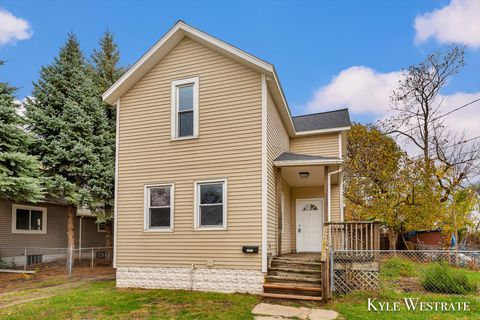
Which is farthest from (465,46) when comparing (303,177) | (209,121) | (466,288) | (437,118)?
(209,121)

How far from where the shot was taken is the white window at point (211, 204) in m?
9.02

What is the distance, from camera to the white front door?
12.5 metres

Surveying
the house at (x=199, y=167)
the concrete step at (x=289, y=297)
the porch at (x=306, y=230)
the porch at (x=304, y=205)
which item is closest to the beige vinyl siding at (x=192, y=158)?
the house at (x=199, y=167)

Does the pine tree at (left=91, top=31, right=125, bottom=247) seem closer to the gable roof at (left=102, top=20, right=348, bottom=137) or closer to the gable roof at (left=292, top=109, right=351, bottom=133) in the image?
the gable roof at (left=102, top=20, right=348, bottom=137)

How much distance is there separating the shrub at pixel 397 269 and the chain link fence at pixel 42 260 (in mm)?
11229

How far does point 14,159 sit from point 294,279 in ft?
34.4

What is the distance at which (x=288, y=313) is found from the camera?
22.4ft

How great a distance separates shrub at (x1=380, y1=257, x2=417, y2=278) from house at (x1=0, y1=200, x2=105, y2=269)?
→ 14.2m

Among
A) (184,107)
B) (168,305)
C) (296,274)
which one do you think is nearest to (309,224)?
(296,274)

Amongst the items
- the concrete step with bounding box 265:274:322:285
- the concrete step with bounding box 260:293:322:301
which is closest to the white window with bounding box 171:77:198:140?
the concrete step with bounding box 265:274:322:285

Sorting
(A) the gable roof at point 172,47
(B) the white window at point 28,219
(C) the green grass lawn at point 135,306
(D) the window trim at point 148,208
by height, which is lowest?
(C) the green grass lawn at point 135,306

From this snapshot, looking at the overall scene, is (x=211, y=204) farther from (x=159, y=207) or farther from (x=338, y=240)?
(x=338, y=240)

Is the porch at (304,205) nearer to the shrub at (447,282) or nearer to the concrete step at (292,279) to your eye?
the concrete step at (292,279)

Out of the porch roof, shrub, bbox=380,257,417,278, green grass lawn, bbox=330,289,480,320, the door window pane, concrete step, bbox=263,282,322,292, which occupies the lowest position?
shrub, bbox=380,257,417,278
